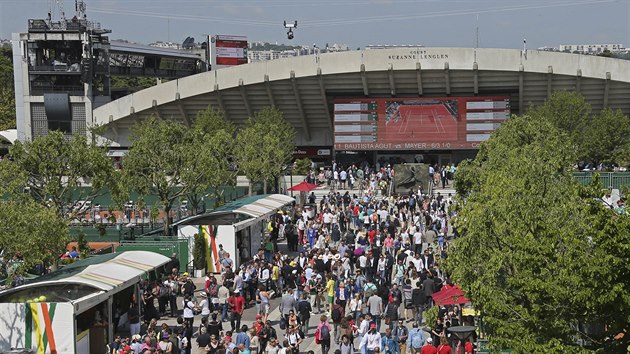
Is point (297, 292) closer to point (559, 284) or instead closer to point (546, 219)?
point (546, 219)

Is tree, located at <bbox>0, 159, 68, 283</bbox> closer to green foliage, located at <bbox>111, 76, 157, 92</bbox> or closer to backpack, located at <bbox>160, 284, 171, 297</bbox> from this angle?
backpack, located at <bbox>160, 284, 171, 297</bbox>

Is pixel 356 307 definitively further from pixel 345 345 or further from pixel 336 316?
pixel 345 345

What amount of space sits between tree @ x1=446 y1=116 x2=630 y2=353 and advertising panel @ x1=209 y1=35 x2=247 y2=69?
76473 millimetres

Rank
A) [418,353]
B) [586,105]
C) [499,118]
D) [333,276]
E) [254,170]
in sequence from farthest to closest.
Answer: [499,118]
[586,105]
[254,170]
[333,276]
[418,353]

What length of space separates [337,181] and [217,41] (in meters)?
43.6

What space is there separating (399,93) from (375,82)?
216 cm

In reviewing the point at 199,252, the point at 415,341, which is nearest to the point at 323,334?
the point at 415,341

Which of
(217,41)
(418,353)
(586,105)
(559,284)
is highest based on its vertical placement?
(217,41)

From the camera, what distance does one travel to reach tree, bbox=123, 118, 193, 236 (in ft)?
106

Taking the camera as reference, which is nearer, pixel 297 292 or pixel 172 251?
pixel 297 292

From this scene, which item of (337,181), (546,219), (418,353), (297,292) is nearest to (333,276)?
(297,292)

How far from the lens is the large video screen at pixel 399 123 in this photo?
2341 inches

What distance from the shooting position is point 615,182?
4000cm

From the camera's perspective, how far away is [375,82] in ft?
194
